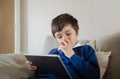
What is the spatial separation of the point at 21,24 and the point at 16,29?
8 cm

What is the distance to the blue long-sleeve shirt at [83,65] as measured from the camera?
1.32 m

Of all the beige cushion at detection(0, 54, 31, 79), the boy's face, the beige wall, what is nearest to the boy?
the boy's face

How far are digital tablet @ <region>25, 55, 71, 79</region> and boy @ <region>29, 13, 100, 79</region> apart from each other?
0.15 feet

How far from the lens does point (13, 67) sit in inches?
60.4

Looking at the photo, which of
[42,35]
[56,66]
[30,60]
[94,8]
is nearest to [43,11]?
[42,35]

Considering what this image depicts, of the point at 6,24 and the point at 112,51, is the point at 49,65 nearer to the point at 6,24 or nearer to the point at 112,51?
the point at 112,51

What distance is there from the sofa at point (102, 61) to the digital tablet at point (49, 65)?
140 millimetres

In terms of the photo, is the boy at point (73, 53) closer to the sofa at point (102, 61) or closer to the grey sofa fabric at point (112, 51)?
the sofa at point (102, 61)

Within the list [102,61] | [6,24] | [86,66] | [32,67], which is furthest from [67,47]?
[6,24]

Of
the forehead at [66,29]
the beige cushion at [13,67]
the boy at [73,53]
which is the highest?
the forehead at [66,29]

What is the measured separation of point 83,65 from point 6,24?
1590 millimetres

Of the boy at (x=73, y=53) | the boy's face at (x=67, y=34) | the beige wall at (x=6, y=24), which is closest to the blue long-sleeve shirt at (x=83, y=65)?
the boy at (x=73, y=53)

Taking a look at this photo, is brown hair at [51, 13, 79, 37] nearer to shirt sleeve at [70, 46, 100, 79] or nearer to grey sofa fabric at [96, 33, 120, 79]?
shirt sleeve at [70, 46, 100, 79]

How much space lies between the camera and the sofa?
1.51 m
